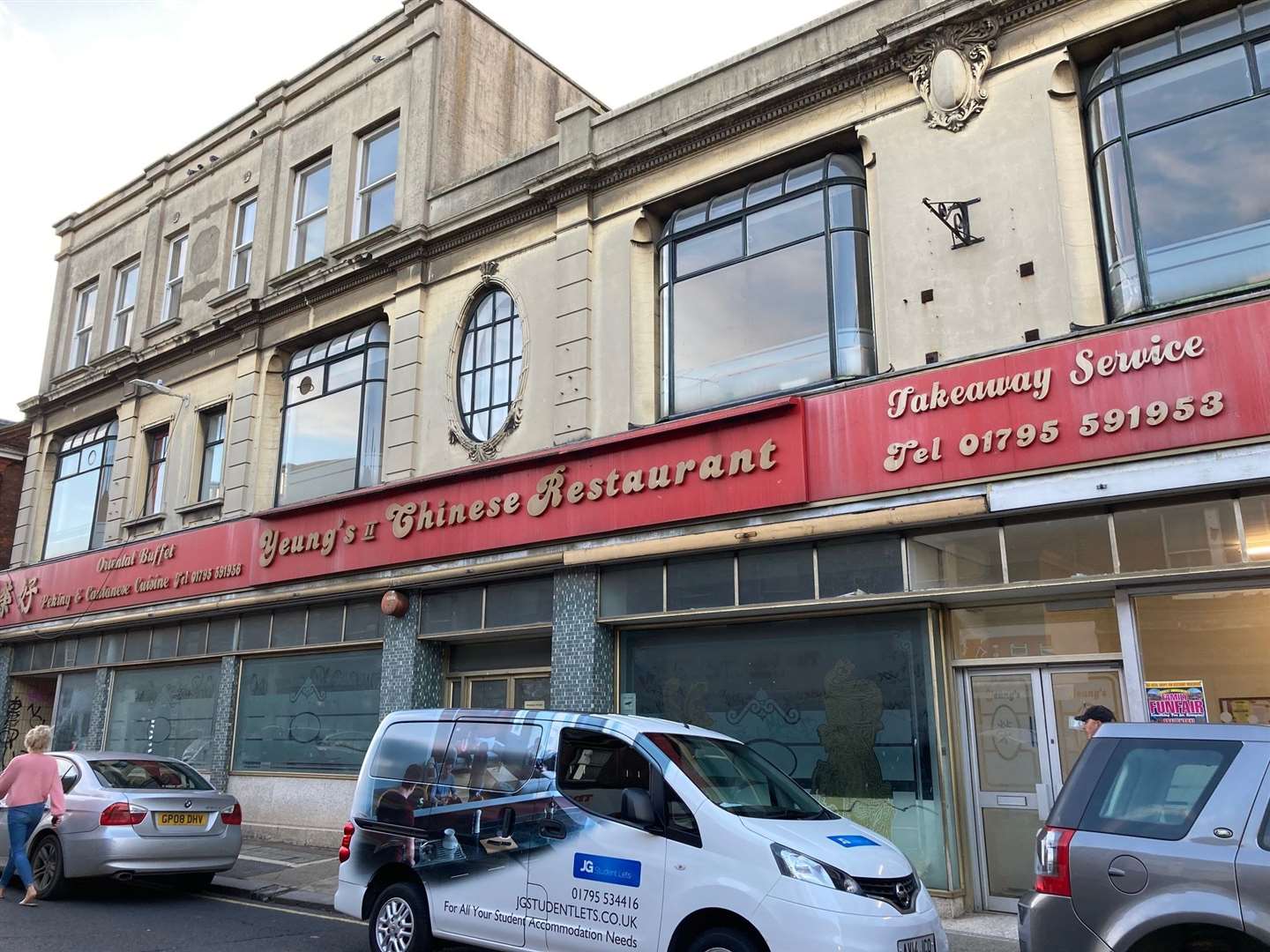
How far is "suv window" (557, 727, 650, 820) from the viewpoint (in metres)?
6.70

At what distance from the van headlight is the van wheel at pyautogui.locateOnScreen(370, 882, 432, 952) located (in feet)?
10.0

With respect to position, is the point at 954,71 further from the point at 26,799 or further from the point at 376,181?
the point at 26,799

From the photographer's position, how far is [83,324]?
23672mm

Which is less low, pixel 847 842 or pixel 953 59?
pixel 953 59

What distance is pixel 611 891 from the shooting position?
21.2ft

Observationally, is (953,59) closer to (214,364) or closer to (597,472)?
(597,472)

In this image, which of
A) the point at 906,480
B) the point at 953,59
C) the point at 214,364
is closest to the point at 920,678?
the point at 906,480

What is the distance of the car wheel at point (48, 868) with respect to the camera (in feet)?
32.9

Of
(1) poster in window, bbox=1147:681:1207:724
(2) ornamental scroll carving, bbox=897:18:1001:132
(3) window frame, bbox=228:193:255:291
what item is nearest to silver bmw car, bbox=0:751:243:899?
(1) poster in window, bbox=1147:681:1207:724

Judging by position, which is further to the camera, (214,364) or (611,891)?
(214,364)

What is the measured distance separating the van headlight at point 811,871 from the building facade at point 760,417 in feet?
13.4

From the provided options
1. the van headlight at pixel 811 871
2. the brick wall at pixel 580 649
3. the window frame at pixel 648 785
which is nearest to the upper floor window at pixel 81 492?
the brick wall at pixel 580 649

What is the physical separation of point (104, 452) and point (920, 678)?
18912 mm

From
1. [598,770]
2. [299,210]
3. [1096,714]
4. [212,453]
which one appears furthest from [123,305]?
[1096,714]
